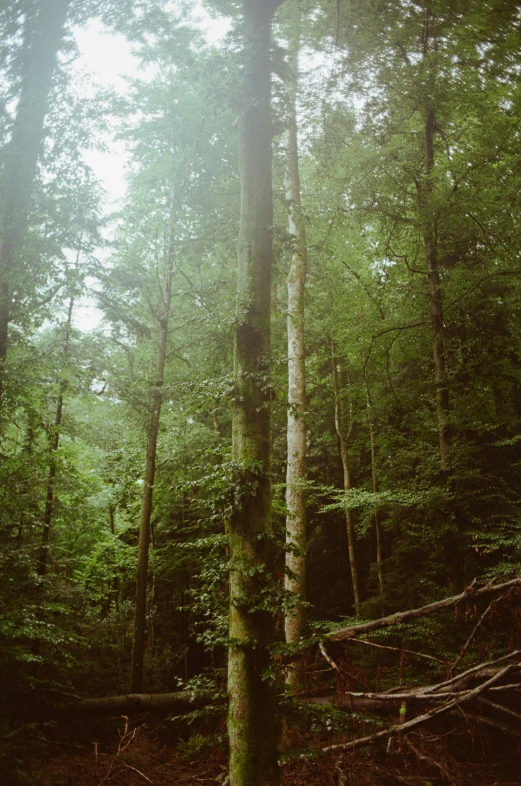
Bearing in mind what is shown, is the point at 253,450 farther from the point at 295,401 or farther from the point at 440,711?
the point at 295,401

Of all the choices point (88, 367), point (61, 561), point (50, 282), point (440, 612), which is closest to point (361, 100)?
point (50, 282)

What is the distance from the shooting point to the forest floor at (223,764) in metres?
5.27

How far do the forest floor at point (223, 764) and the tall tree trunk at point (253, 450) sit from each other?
4.26 feet

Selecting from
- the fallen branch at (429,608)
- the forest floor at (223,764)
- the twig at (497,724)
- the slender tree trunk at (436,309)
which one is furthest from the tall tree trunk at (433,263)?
the forest floor at (223,764)

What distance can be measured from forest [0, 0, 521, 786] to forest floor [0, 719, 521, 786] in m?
0.06

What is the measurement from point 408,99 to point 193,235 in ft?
17.1

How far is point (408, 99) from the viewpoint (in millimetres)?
8055

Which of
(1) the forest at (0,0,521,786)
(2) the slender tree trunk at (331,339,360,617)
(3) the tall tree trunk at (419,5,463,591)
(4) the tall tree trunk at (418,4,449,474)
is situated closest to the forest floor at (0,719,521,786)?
(1) the forest at (0,0,521,786)

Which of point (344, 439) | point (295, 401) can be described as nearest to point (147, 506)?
point (295, 401)

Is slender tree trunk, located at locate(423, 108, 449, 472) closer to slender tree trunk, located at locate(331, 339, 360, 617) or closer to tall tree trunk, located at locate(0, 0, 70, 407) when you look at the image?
slender tree trunk, located at locate(331, 339, 360, 617)

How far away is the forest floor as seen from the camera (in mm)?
5273

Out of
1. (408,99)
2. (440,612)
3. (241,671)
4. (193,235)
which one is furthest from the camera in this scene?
(193,235)

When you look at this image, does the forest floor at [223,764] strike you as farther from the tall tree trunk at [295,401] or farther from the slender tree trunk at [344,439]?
the slender tree trunk at [344,439]

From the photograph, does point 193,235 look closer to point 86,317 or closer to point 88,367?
point 86,317
